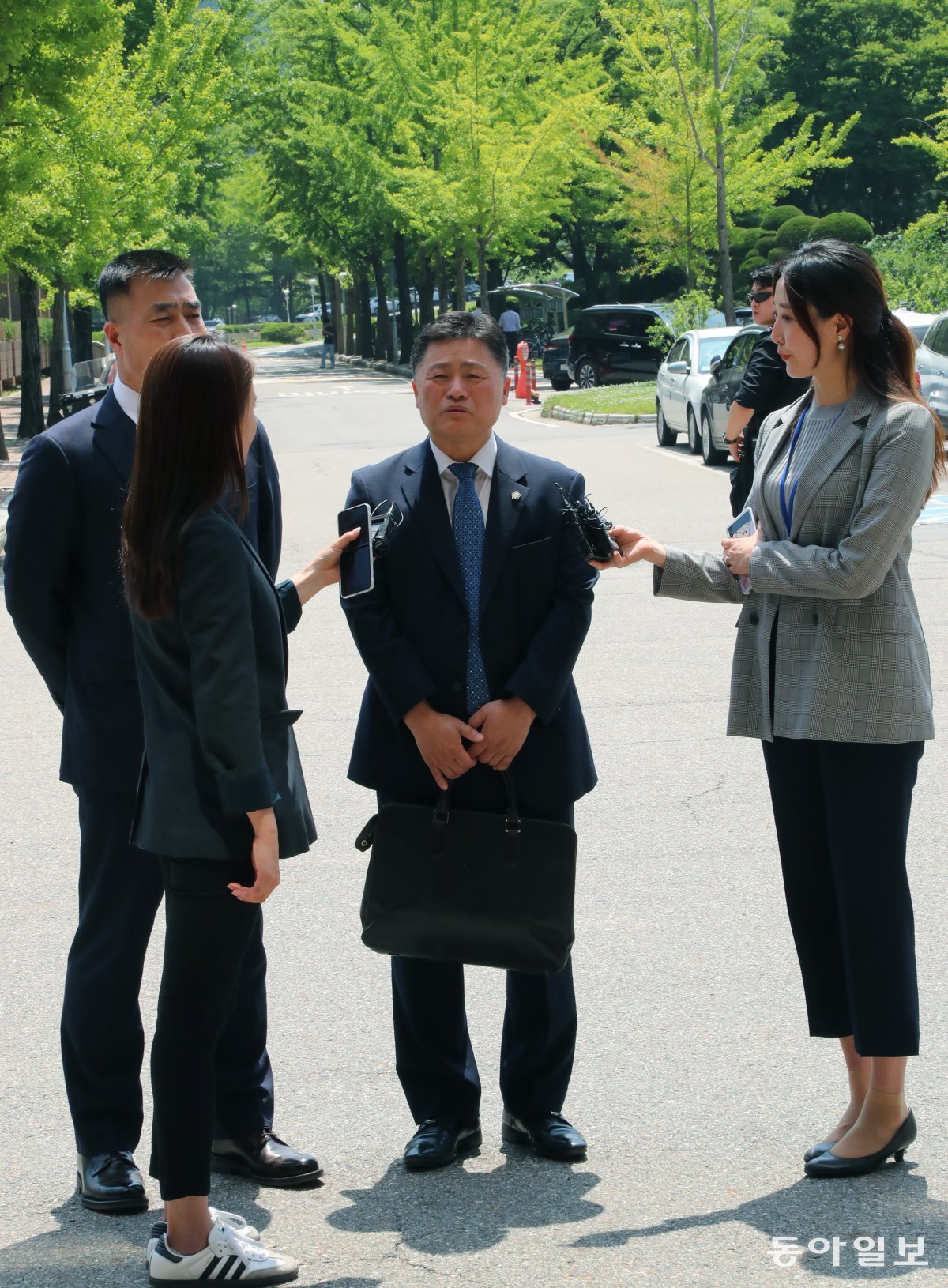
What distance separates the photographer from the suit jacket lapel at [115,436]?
345 cm

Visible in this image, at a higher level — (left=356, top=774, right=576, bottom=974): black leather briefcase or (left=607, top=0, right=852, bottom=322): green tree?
(left=607, top=0, right=852, bottom=322): green tree

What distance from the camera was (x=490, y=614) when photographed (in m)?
3.57

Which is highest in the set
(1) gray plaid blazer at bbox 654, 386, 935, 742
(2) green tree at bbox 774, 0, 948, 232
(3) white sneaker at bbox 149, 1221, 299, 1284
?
(2) green tree at bbox 774, 0, 948, 232

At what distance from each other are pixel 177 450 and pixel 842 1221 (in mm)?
2017

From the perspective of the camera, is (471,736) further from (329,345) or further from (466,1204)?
(329,345)

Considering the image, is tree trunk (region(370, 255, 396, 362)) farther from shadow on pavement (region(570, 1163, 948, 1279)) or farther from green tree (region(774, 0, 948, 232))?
shadow on pavement (region(570, 1163, 948, 1279))

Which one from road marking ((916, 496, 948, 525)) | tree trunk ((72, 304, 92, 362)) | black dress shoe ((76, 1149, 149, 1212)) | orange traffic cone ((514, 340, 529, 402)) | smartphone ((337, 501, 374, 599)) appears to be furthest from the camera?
tree trunk ((72, 304, 92, 362))

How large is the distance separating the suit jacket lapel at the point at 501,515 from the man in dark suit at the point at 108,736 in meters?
0.49

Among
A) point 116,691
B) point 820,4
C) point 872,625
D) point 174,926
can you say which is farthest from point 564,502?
point 820,4

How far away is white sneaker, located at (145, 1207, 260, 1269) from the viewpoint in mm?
3102

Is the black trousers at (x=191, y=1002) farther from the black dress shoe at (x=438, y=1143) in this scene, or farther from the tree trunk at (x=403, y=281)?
the tree trunk at (x=403, y=281)

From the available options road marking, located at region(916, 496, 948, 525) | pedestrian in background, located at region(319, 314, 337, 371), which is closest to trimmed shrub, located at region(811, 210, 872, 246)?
pedestrian in background, located at region(319, 314, 337, 371)

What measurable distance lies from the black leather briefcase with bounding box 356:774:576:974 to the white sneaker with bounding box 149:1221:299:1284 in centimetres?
68

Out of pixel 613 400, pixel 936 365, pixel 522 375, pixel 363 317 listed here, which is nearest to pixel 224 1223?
pixel 936 365
